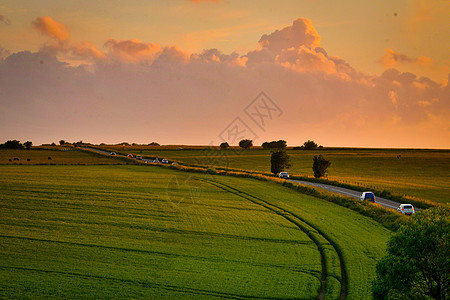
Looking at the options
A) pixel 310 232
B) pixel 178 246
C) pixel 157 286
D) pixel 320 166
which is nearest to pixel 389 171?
pixel 320 166

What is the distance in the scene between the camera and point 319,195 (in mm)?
52156

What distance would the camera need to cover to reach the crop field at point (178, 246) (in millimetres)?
21578

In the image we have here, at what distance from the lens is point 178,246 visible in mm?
28656

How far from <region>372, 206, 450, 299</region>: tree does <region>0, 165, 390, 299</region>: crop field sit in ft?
12.3

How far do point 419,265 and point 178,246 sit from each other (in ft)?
55.3

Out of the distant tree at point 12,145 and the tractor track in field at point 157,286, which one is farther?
the distant tree at point 12,145

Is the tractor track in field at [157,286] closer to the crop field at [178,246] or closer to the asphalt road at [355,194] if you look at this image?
the crop field at [178,246]

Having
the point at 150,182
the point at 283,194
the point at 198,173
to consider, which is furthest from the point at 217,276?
the point at 198,173

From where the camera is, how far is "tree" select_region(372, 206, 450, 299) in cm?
1756

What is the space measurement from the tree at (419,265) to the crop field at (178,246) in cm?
376

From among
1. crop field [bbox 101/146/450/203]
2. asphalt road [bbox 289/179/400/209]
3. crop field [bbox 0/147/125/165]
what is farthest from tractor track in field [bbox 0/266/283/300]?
crop field [bbox 0/147/125/165]

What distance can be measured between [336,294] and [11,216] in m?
29.8

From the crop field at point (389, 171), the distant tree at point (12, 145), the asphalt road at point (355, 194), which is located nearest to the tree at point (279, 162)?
the crop field at point (389, 171)

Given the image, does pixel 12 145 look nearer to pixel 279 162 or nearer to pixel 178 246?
pixel 279 162
